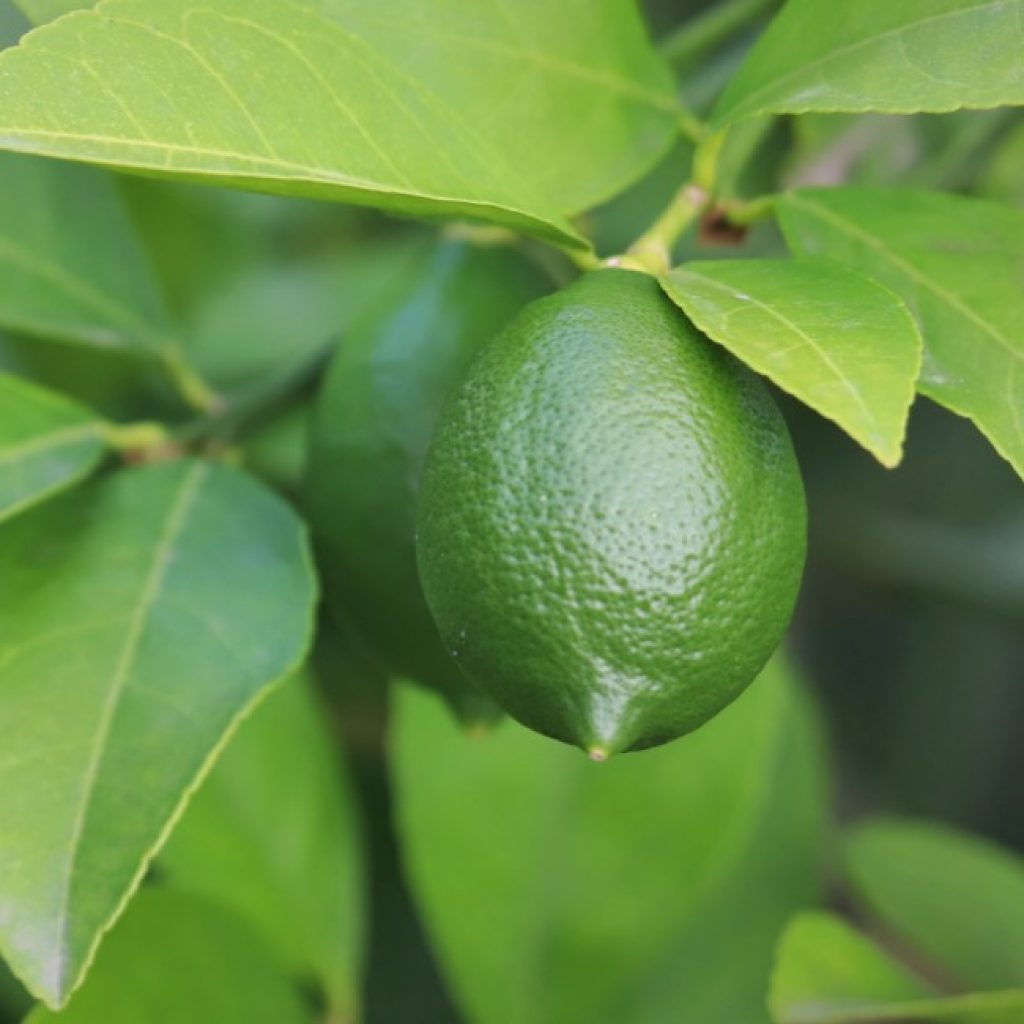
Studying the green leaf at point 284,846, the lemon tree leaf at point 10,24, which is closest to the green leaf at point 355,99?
the lemon tree leaf at point 10,24

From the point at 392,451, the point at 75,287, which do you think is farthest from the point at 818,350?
the point at 75,287

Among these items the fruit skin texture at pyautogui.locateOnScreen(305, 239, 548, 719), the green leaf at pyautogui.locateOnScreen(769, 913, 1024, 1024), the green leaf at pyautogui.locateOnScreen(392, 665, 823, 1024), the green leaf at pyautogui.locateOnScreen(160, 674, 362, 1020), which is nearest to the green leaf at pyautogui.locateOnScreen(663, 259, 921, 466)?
the fruit skin texture at pyautogui.locateOnScreen(305, 239, 548, 719)

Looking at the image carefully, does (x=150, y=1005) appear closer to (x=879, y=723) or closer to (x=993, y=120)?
(x=993, y=120)

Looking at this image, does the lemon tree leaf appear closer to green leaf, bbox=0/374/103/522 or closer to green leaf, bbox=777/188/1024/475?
green leaf, bbox=0/374/103/522

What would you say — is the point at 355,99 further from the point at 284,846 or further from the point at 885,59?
the point at 284,846

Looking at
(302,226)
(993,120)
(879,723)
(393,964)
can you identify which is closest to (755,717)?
(993,120)

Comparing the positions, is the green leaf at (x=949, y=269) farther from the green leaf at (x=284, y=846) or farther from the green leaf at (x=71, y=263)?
the green leaf at (x=284, y=846)
